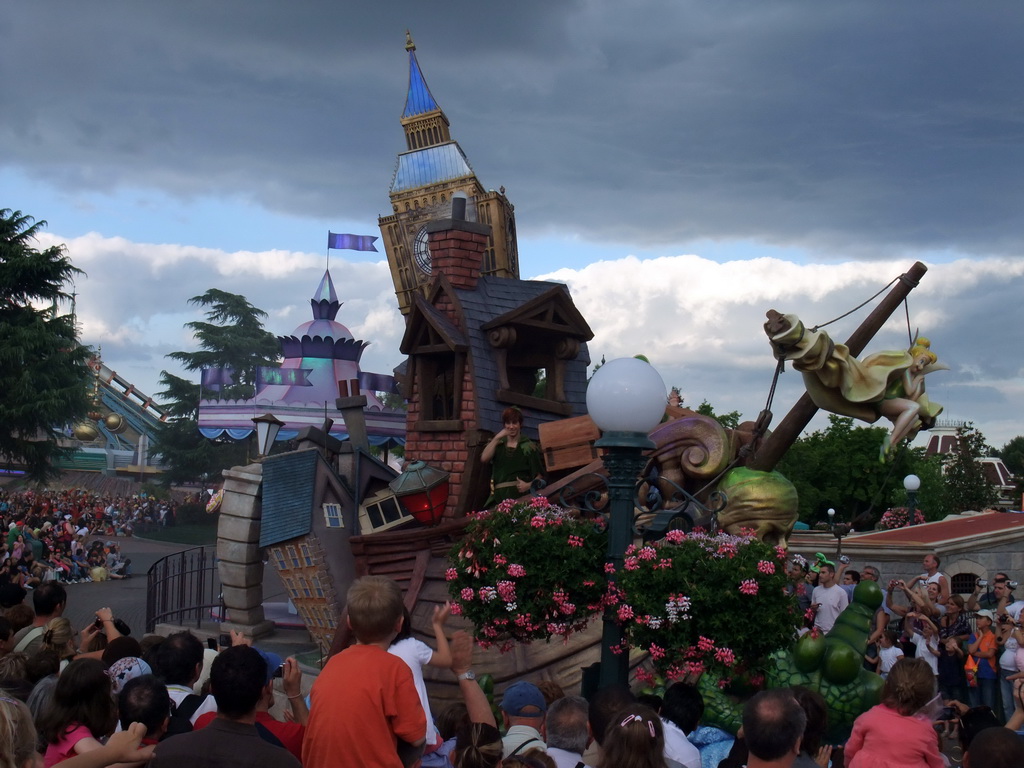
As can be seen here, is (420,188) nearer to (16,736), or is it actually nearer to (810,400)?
(810,400)

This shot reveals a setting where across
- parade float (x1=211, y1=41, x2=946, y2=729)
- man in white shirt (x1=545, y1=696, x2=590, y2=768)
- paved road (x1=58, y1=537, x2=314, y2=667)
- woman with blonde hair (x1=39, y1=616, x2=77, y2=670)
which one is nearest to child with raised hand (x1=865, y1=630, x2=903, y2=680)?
parade float (x1=211, y1=41, x2=946, y2=729)

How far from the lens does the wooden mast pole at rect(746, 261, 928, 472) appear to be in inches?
325

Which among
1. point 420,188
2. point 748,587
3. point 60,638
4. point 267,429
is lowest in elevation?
point 60,638

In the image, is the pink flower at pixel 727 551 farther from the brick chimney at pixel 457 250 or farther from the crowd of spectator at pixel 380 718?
the brick chimney at pixel 457 250

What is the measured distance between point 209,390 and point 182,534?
10039mm

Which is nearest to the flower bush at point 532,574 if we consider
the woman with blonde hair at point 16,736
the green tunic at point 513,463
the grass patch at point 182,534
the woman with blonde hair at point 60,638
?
the woman with blonde hair at point 60,638

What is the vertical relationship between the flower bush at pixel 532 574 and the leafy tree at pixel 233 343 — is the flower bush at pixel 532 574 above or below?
below

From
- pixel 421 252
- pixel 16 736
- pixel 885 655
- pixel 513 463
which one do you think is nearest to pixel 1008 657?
A: pixel 885 655

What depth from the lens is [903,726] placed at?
4465 mm

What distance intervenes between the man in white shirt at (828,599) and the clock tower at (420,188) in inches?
889

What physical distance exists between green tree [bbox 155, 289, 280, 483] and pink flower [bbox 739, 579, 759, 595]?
1626 inches

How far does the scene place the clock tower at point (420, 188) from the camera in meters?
31.7

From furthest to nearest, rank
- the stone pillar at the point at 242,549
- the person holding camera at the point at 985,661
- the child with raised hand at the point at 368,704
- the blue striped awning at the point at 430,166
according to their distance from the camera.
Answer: the blue striped awning at the point at 430,166, the stone pillar at the point at 242,549, the person holding camera at the point at 985,661, the child with raised hand at the point at 368,704

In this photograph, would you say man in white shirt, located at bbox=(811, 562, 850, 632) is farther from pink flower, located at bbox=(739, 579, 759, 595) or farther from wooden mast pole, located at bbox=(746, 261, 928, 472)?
pink flower, located at bbox=(739, 579, 759, 595)
